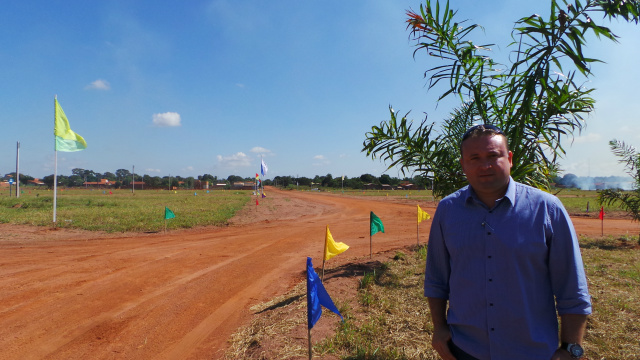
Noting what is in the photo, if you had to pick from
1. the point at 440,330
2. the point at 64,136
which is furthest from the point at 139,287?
the point at 64,136

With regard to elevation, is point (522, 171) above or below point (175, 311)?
above

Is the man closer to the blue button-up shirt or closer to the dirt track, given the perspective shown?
the blue button-up shirt

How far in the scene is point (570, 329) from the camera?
1.67 meters

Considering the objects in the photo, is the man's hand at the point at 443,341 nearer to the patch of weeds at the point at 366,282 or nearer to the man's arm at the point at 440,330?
the man's arm at the point at 440,330

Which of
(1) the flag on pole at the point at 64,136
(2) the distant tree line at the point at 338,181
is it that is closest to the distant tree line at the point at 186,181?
(2) the distant tree line at the point at 338,181

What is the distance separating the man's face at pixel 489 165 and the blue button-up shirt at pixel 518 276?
8 cm

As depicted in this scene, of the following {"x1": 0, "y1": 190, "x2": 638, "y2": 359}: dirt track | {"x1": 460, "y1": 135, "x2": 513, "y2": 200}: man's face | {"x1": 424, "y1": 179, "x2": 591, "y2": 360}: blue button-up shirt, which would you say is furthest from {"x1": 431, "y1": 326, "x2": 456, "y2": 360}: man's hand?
{"x1": 0, "y1": 190, "x2": 638, "y2": 359}: dirt track

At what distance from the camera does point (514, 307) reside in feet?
5.50

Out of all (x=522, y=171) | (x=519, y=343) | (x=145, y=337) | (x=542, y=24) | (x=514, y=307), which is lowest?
(x=145, y=337)

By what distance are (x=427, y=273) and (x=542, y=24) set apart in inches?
114

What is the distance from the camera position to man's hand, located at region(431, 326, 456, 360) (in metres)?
1.92

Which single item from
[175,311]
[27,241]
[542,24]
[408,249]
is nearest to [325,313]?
[175,311]

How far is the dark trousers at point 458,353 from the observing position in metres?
1.82

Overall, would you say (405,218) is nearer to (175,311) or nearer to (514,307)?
(175,311)
